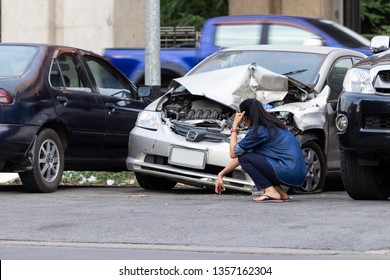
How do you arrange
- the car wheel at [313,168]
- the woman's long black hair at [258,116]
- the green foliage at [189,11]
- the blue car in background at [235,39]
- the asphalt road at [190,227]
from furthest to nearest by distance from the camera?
the green foliage at [189,11] < the blue car in background at [235,39] < the car wheel at [313,168] < the woman's long black hair at [258,116] < the asphalt road at [190,227]

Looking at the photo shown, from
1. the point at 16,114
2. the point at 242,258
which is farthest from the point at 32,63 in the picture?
the point at 242,258

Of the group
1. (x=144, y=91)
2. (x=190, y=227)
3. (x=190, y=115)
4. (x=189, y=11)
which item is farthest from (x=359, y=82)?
(x=189, y=11)

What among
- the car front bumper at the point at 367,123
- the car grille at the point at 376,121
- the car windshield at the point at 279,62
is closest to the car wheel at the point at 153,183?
the car windshield at the point at 279,62

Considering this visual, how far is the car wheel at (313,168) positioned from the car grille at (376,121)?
5.10ft

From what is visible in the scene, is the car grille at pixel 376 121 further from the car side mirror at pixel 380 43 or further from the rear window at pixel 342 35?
the rear window at pixel 342 35

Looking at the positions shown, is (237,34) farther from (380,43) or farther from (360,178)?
(360,178)

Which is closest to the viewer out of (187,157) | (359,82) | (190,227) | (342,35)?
(190,227)

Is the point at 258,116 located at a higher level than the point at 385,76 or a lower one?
lower

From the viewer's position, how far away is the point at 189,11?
3669 centimetres

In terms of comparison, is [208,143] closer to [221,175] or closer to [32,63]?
[221,175]

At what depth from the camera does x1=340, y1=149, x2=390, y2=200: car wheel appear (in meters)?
12.0

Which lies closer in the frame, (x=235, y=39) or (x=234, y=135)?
(x=234, y=135)

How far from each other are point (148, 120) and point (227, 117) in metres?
0.82

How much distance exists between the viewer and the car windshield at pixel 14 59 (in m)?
13.3
